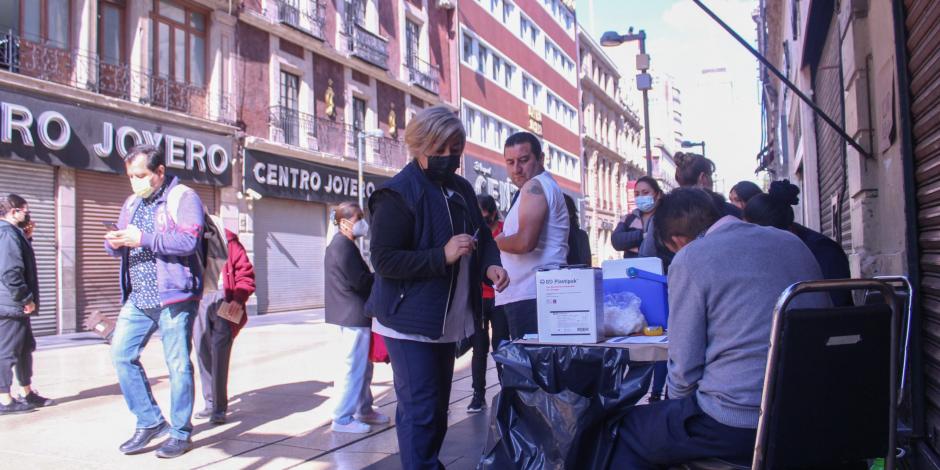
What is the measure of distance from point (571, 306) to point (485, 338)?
3249mm

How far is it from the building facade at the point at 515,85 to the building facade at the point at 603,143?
2.84 meters

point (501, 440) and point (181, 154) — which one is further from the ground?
point (181, 154)

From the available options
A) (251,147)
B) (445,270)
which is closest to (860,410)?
(445,270)

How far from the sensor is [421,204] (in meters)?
3.51

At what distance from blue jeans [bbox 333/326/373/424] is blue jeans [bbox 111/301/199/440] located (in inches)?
45.1

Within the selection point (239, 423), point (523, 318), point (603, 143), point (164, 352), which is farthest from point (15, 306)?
point (603, 143)

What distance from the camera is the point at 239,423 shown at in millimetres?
6270

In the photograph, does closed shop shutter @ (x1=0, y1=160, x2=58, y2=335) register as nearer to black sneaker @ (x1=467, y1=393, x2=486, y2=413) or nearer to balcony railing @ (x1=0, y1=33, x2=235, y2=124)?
balcony railing @ (x1=0, y1=33, x2=235, y2=124)

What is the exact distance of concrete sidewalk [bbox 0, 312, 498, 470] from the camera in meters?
5.05

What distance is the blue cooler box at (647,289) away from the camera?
3539 mm

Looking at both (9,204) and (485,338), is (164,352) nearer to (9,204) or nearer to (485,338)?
(485,338)

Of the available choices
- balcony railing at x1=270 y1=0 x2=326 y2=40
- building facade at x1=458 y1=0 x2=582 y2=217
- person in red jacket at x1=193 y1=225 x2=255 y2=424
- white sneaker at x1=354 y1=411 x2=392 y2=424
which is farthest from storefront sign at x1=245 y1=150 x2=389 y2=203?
white sneaker at x1=354 y1=411 x2=392 y2=424

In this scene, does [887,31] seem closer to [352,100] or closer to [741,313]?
[741,313]

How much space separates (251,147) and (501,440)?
19.3 metres
